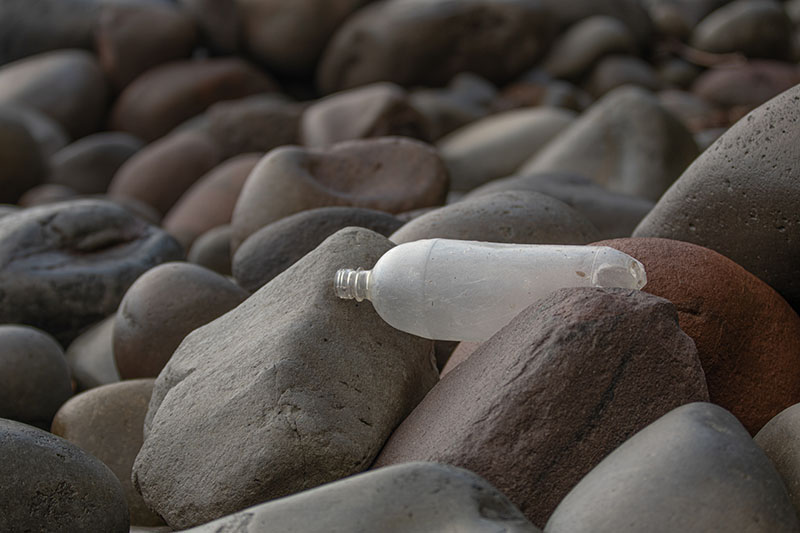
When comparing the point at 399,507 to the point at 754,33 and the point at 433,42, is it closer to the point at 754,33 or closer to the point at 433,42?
the point at 433,42

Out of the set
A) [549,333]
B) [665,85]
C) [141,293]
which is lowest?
[665,85]

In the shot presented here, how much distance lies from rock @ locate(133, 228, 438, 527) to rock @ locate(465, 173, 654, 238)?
1.39 metres

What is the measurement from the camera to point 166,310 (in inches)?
105

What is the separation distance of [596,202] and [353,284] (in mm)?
1810

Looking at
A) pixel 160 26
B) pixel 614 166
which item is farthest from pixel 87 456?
pixel 160 26

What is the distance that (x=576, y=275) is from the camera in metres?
1.75

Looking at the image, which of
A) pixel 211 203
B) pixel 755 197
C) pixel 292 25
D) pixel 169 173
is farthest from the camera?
pixel 292 25

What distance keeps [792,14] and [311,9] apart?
17.7 feet

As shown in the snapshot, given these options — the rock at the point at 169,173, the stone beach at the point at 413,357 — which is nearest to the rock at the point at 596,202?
the stone beach at the point at 413,357

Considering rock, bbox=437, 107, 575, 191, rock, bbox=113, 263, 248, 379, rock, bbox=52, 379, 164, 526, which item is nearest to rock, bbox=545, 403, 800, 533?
rock, bbox=52, 379, 164, 526

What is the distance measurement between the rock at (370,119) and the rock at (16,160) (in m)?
2.27

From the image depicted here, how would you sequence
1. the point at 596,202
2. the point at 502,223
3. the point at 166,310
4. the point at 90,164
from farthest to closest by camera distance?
the point at 90,164 < the point at 596,202 < the point at 166,310 < the point at 502,223

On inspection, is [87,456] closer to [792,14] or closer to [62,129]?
[62,129]

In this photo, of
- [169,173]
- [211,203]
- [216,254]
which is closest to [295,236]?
[216,254]
